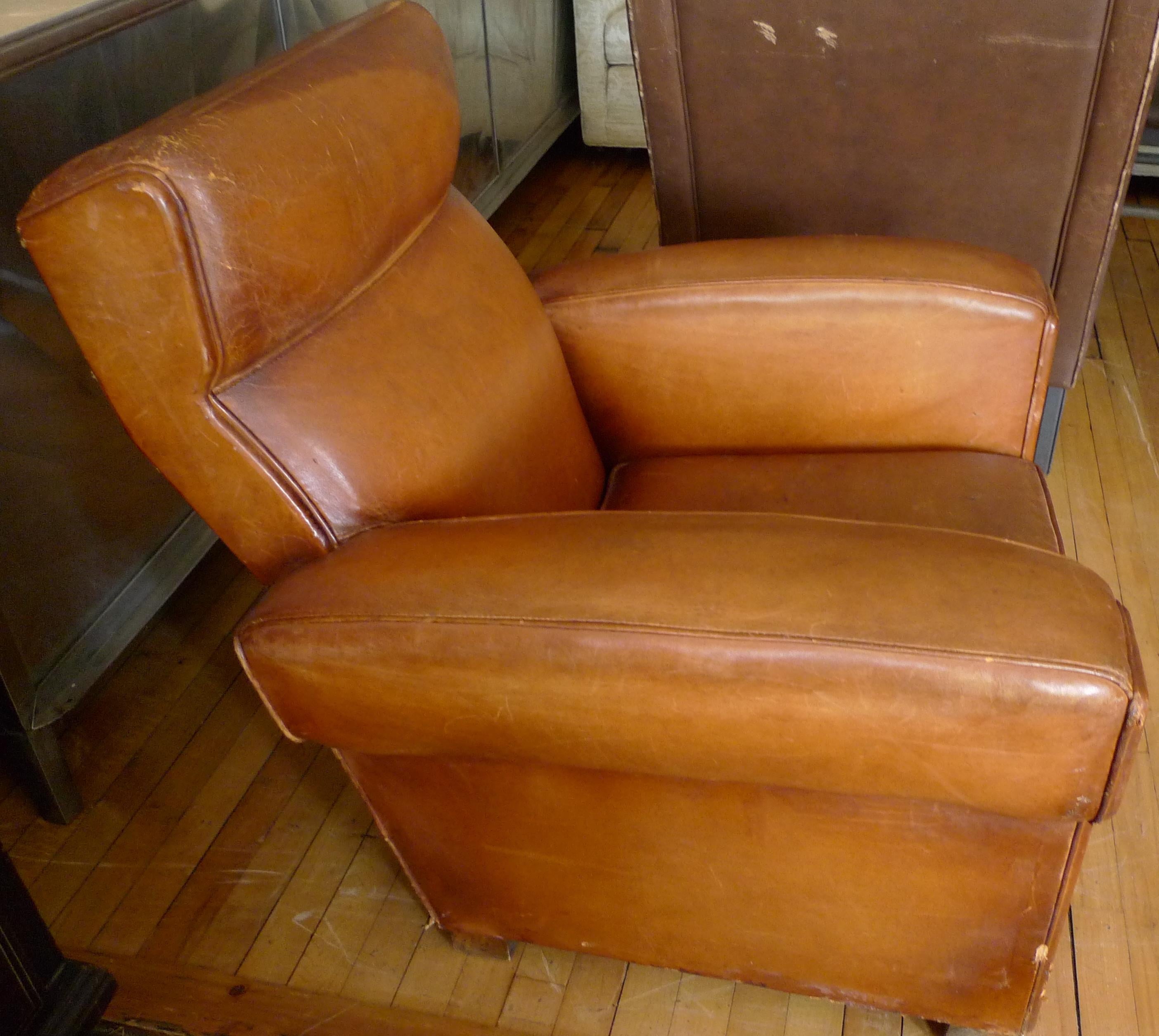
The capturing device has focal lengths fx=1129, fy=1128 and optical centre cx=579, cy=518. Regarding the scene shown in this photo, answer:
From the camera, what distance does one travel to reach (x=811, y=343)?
130 cm

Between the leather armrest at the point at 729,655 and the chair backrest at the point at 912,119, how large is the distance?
908 millimetres

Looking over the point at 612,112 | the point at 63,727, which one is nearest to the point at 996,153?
the point at 63,727

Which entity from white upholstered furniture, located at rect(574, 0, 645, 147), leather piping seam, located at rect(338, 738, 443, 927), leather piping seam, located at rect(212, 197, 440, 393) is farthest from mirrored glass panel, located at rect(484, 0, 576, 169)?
leather piping seam, located at rect(338, 738, 443, 927)

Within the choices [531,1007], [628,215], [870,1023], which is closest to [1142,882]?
[870,1023]

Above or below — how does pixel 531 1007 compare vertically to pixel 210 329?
below

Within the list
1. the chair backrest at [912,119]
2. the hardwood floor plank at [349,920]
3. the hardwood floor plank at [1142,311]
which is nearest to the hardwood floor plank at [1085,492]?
the hardwood floor plank at [1142,311]

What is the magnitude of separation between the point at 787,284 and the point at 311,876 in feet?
3.03

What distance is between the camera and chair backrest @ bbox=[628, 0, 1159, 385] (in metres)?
1.48

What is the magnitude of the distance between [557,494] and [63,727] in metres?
0.88

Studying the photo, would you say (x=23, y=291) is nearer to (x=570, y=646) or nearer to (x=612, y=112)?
(x=570, y=646)

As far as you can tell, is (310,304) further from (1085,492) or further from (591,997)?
(1085,492)

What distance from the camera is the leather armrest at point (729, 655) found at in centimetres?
78

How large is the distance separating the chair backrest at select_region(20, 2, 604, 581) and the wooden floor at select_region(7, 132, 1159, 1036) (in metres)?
0.54

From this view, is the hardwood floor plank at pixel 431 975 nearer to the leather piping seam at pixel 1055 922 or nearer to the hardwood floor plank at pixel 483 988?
the hardwood floor plank at pixel 483 988
